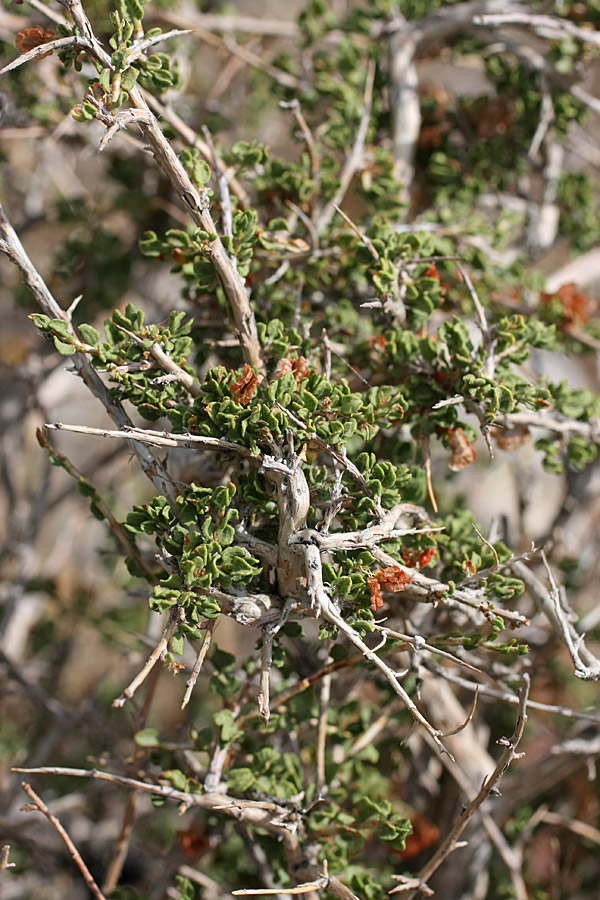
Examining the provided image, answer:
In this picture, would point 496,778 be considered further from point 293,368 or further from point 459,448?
point 293,368

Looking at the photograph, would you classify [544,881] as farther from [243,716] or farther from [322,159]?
[322,159]

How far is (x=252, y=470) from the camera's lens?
1021 millimetres

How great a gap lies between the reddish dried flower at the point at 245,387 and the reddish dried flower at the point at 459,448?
0.32 m

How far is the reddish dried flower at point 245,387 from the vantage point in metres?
0.96

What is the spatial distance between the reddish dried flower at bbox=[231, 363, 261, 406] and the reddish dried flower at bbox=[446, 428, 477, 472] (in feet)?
1.04

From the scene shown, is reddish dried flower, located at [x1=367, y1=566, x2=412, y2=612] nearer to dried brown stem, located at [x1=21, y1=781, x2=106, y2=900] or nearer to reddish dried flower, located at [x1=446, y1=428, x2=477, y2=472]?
reddish dried flower, located at [x1=446, y1=428, x2=477, y2=472]

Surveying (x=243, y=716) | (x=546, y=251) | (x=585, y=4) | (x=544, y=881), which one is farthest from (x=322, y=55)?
(x=544, y=881)

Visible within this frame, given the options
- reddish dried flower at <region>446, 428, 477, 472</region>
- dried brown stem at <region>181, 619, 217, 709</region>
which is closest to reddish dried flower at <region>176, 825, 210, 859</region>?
dried brown stem at <region>181, 619, 217, 709</region>

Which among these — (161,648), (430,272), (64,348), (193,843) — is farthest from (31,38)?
(193,843)

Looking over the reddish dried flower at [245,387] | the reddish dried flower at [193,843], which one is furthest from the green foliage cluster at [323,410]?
the reddish dried flower at [193,843]

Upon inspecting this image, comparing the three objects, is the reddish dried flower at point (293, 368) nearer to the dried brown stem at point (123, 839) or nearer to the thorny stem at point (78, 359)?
the thorny stem at point (78, 359)

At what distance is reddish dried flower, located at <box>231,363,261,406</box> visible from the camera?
957 millimetres

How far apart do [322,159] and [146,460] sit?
698mm

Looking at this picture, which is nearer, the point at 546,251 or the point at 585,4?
the point at 585,4
